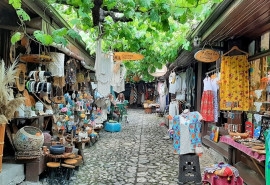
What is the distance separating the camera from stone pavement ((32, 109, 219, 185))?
651 centimetres

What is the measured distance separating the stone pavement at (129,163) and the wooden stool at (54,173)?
6.5 inches

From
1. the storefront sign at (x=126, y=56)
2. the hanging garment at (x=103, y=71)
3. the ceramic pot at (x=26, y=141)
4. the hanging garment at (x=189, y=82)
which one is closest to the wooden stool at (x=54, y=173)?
the ceramic pot at (x=26, y=141)

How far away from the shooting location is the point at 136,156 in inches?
352

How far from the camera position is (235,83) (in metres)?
6.88

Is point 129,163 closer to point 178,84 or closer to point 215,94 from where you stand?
point 215,94

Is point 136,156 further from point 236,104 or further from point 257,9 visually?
point 257,9

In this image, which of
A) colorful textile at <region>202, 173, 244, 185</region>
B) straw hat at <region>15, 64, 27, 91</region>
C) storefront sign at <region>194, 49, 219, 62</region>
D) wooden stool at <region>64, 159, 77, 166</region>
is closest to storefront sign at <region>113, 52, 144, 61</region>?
storefront sign at <region>194, 49, 219, 62</region>

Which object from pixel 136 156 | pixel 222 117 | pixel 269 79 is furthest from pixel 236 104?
pixel 136 156

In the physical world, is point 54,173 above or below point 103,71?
below

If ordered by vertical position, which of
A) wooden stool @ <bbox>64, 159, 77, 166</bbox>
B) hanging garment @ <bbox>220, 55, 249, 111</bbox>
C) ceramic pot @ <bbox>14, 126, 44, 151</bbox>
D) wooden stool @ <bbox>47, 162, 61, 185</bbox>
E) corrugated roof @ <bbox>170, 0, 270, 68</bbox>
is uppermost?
corrugated roof @ <bbox>170, 0, 270, 68</bbox>

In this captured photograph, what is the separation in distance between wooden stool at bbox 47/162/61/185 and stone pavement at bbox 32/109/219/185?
0.16 m

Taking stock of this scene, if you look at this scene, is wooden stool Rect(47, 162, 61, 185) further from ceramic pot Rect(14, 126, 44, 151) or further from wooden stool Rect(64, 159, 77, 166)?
ceramic pot Rect(14, 126, 44, 151)

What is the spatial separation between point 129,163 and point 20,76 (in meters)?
3.82

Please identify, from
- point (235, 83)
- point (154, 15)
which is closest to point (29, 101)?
point (154, 15)
